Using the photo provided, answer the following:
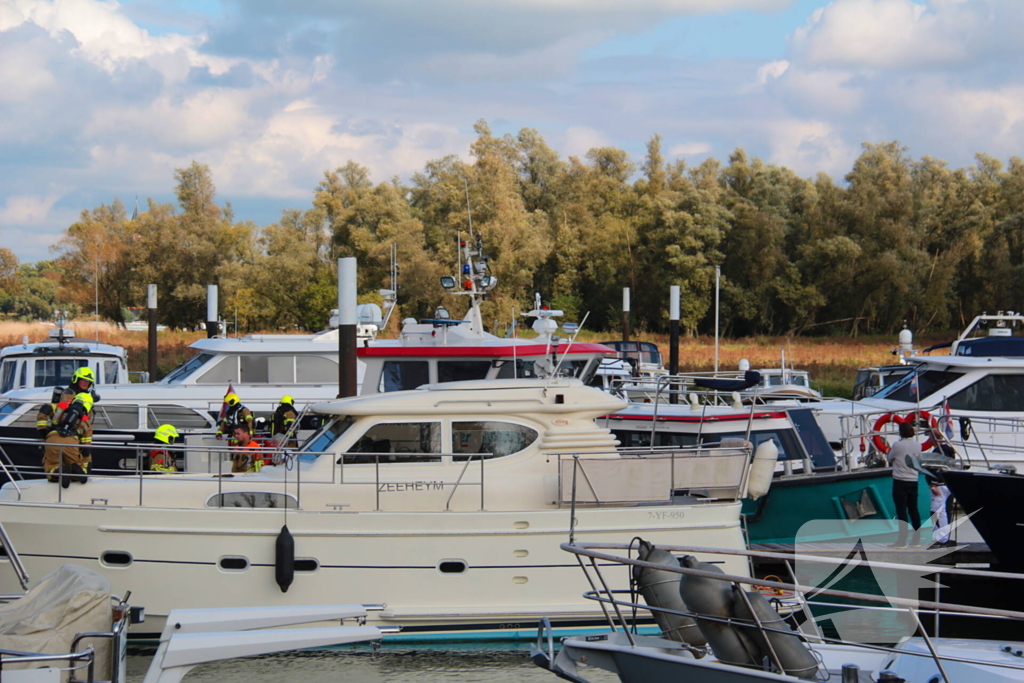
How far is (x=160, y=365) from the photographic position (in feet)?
98.3

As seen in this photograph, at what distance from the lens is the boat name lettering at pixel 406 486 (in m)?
8.61

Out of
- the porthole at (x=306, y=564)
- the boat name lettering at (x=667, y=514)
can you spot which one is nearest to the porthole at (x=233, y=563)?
the porthole at (x=306, y=564)

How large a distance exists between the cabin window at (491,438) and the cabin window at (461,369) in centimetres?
292

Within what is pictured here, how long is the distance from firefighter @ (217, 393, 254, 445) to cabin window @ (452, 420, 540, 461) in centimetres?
294

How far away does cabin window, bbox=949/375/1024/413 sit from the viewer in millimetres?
14648

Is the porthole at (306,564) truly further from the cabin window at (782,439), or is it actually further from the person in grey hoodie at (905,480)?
the person in grey hoodie at (905,480)

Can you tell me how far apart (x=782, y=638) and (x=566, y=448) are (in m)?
3.49

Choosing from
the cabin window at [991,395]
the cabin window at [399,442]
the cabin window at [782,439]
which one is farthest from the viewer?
the cabin window at [991,395]

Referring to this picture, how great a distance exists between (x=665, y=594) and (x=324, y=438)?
13.6ft

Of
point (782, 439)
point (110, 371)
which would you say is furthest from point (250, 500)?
point (110, 371)

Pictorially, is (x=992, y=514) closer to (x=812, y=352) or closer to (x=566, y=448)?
(x=566, y=448)

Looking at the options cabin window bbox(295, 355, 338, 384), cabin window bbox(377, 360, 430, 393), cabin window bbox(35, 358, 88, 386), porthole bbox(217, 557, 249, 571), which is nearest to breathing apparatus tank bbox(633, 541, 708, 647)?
porthole bbox(217, 557, 249, 571)

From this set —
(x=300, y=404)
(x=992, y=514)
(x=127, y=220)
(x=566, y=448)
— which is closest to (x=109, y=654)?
(x=566, y=448)

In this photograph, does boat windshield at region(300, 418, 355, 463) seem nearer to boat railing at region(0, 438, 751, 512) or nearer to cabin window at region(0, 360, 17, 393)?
boat railing at region(0, 438, 751, 512)
